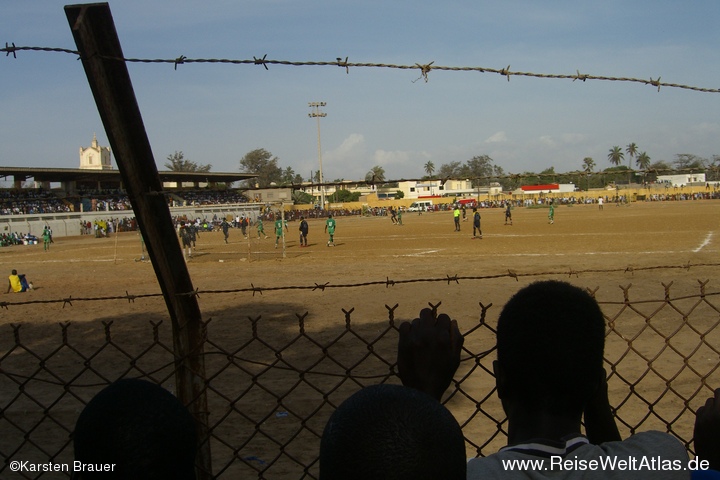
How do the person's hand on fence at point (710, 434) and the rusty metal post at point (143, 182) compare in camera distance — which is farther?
the rusty metal post at point (143, 182)

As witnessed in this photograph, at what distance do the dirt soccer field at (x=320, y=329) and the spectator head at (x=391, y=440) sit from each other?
3.64 feet

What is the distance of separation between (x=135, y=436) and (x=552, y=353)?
1088 millimetres

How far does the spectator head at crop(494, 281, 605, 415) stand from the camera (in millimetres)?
1725

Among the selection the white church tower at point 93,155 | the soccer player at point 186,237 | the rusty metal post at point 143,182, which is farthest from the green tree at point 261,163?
the rusty metal post at point 143,182

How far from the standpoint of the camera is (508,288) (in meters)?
14.2

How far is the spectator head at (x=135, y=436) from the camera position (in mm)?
1582

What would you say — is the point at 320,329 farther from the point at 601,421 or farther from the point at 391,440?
the point at 391,440

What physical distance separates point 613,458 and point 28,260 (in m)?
35.6

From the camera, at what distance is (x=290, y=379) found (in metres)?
7.77

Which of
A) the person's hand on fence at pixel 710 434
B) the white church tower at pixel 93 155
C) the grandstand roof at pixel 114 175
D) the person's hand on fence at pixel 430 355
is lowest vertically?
the person's hand on fence at pixel 710 434

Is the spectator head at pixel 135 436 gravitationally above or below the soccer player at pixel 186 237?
above

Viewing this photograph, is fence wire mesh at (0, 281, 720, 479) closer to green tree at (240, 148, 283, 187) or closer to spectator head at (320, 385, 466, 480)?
spectator head at (320, 385, 466, 480)

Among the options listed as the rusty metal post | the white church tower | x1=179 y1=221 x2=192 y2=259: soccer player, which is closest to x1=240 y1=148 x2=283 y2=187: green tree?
the white church tower

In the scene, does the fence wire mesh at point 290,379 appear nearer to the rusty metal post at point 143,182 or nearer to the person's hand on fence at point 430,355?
the rusty metal post at point 143,182
